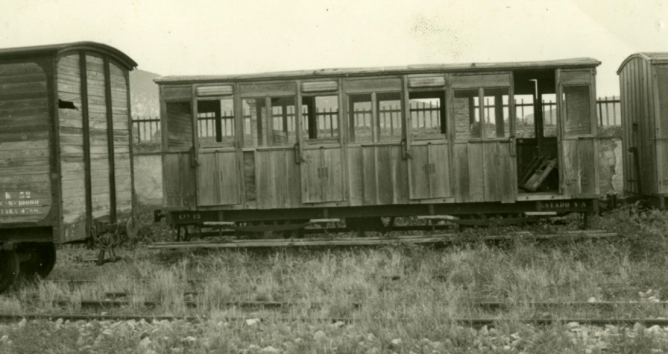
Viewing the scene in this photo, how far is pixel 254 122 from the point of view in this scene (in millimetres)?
11172

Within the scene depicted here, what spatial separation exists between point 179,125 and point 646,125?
8.25 metres

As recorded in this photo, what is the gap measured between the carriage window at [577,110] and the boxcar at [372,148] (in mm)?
17

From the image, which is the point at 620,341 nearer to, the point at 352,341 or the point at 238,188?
the point at 352,341

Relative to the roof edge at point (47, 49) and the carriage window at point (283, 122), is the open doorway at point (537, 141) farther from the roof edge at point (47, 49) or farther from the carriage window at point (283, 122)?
the roof edge at point (47, 49)

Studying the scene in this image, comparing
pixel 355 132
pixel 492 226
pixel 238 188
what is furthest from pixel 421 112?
pixel 238 188

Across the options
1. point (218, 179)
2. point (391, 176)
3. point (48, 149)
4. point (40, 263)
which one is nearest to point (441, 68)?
point (391, 176)

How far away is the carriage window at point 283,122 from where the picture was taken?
1109 cm

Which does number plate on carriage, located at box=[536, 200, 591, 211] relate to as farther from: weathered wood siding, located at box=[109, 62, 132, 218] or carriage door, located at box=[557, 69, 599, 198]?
weathered wood siding, located at box=[109, 62, 132, 218]

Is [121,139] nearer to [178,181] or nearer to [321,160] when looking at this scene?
[178,181]

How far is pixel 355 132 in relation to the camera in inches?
434

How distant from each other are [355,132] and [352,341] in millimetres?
5946

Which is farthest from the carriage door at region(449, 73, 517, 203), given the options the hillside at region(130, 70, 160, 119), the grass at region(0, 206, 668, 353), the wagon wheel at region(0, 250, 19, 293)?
the hillside at region(130, 70, 160, 119)

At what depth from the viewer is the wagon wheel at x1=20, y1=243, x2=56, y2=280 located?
928cm

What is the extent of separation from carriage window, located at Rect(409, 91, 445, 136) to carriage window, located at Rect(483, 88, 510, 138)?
74 cm
